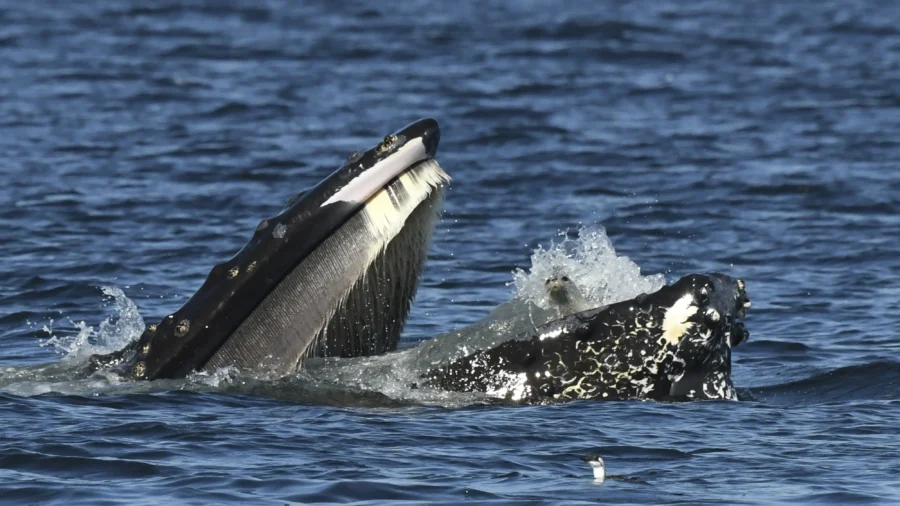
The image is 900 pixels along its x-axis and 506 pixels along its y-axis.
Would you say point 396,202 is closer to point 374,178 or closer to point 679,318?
point 374,178

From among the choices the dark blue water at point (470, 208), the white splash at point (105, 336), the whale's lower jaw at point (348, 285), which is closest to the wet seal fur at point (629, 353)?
the dark blue water at point (470, 208)

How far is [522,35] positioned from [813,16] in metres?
7.20

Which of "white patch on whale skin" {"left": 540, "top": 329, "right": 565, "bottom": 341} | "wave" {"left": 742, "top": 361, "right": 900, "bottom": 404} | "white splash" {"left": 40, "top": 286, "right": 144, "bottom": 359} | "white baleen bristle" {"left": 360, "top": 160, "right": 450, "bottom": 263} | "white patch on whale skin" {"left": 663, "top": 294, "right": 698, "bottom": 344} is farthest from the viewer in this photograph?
"white splash" {"left": 40, "top": 286, "right": 144, "bottom": 359}

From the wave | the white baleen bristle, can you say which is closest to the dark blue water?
the wave

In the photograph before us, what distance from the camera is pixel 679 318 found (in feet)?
30.1

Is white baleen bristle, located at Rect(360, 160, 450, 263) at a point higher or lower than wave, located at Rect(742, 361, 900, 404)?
higher

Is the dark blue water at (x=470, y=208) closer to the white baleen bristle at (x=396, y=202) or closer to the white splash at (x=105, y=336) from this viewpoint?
the white splash at (x=105, y=336)

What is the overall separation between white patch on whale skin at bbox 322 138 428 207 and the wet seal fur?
1186mm

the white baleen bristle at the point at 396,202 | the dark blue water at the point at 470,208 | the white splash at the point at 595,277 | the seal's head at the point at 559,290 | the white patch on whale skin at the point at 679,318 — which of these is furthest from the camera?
the white splash at the point at 595,277

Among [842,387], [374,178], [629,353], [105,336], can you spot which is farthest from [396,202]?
[842,387]

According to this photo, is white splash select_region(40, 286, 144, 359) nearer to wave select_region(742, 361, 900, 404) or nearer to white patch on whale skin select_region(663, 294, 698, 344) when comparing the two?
white patch on whale skin select_region(663, 294, 698, 344)

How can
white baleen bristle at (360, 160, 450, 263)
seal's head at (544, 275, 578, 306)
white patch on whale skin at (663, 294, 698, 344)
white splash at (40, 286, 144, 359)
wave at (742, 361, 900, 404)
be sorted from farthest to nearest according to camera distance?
1. white splash at (40, 286, 144, 359)
2. wave at (742, 361, 900, 404)
3. seal's head at (544, 275, 578, 306)
4. white baleen bristle at (360, 160, 450, 263)
5. white patch on whale skin at (663, 294, 698, 344)

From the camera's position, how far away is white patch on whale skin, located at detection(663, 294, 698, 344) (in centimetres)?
916

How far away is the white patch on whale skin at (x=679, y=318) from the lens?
916 cm
